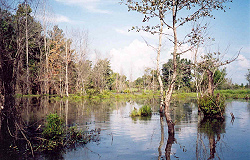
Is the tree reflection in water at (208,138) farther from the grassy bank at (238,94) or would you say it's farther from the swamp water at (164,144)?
the grassy bank at (238,94)

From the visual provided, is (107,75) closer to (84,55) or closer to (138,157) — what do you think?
(84,55)

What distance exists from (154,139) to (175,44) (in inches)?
171

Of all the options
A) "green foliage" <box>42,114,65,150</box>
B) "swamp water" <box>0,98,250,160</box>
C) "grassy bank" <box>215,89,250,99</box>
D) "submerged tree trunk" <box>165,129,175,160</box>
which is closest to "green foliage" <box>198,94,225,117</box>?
"swamp water" <box>0,98,250,160</box>

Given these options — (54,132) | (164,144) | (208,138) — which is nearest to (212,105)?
(208,138)

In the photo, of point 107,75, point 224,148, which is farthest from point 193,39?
point 107,75

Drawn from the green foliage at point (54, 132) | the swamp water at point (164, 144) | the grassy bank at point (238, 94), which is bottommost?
the swamp water at point (164, 144)

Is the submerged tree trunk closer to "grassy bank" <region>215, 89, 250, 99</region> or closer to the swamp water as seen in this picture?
the swamp water

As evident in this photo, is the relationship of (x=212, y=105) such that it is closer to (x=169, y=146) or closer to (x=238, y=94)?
(x=169, y=146)

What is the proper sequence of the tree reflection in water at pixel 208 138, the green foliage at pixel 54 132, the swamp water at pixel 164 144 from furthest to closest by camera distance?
the green foliage at pixel 54 132
the tree reflection in water at pixel 208 138
the swamp water at pixel 164 144

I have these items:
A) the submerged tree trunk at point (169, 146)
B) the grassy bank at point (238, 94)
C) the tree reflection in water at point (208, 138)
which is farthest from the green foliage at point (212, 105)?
the grassy bank at point (238, 94)

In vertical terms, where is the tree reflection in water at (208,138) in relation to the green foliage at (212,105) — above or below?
below

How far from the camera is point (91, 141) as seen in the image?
395 inches

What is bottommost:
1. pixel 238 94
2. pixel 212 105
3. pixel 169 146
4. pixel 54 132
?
pixel 169 146

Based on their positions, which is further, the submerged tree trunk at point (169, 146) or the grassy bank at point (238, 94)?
the grassy bank at point (238, 94)
